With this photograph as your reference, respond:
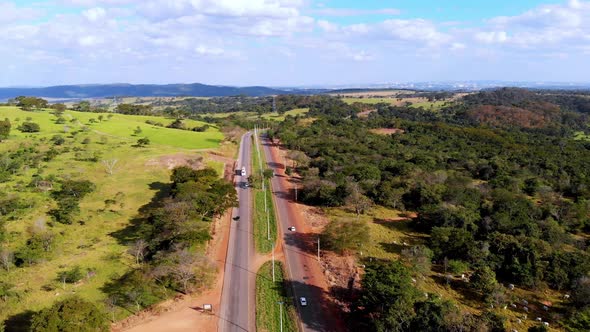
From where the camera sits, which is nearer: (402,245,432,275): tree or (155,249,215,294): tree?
(155,249,215,294): tree

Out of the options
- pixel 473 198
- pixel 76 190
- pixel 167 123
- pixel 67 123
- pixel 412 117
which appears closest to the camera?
pixel 76 190

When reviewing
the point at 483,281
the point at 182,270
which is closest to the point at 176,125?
the point at 182,270

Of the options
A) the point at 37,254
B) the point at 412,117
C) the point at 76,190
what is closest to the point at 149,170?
the point at 76,190

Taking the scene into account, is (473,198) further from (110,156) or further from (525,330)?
(110,156)

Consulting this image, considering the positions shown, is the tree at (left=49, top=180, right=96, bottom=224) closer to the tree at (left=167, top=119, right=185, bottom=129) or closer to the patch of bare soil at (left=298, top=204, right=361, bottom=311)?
the patch of bare soil at (left=298, top=204, right=361, bottom=311)

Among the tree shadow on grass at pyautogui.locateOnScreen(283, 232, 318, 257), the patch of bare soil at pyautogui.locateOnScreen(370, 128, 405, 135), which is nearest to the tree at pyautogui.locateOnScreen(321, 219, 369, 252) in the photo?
the tree shadow on grass at pyautogui.locateOnScreen(283, 232, 318, 257)

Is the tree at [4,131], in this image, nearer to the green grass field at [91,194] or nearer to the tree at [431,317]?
the green grass field at [91,194]
